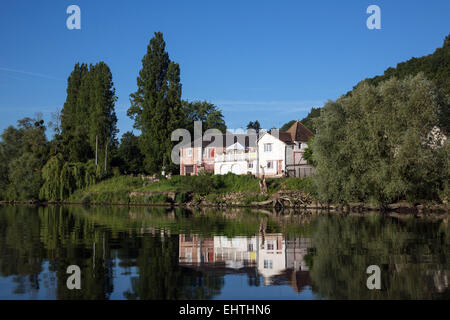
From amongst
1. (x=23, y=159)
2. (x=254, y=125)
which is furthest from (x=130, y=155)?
(x=254, y=125)

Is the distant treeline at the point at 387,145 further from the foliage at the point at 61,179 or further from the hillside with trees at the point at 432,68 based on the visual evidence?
the foliage at the point at 61,179

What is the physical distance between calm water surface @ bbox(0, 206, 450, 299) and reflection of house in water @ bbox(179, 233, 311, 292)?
0.03 metres

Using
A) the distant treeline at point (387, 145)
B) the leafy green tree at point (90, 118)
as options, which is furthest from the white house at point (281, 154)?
the leafy green tree at point (90, 118)

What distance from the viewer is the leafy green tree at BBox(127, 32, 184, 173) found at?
230 ft

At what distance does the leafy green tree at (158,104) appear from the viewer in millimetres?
70125

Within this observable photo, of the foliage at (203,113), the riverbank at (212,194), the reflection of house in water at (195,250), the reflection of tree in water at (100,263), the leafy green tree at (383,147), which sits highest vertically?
the foliage at (203,113)

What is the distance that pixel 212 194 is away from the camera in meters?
63.0

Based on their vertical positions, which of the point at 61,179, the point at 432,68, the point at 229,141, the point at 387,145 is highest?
the point at 432,68

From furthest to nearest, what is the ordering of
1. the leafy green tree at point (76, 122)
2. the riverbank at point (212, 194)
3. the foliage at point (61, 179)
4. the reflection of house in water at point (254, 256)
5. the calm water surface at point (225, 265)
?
the leafy green tree at point (76, 122) < the foliage at point (61, 179) < the riverbank at point (212, 194) < the reflection of house in water at point (254, 256) < the calm water surface at point (225, 265)

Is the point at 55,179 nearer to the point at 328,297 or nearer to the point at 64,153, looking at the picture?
the point at 64,153

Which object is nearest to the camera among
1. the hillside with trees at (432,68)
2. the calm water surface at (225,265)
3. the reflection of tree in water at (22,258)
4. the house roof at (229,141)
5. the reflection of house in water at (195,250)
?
the calm water surface at (225,265)

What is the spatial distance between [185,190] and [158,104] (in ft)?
44.7

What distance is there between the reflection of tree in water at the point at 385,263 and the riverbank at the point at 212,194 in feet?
79.7

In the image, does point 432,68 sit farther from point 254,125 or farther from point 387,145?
point 254,125
